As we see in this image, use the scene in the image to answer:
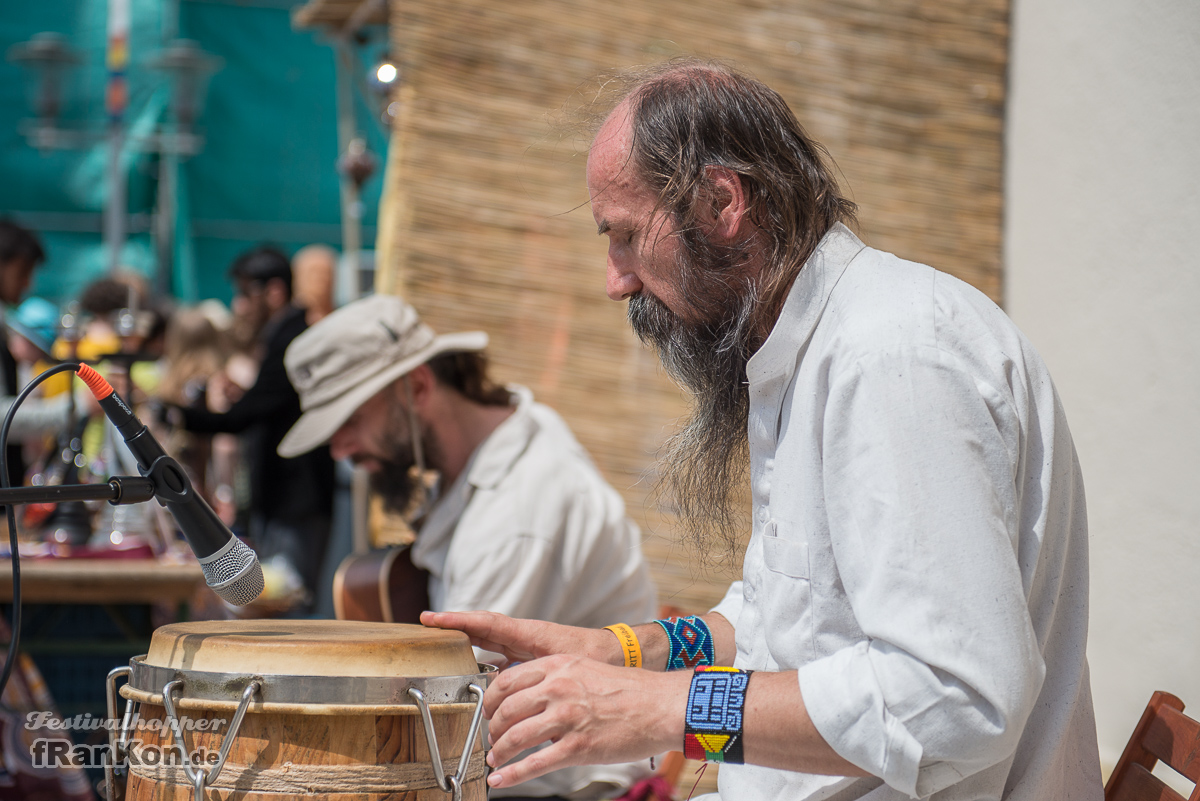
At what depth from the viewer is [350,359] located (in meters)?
2.79

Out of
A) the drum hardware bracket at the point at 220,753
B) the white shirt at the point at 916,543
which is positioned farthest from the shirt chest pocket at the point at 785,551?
the drum hardware bracket at the point at 220,753

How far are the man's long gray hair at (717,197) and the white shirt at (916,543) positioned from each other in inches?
2.5

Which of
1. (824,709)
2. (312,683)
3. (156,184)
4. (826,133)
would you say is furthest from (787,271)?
(156,184)

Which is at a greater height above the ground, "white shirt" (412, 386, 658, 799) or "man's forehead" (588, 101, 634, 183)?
"man's forehead" (588, 101, 634, 183)

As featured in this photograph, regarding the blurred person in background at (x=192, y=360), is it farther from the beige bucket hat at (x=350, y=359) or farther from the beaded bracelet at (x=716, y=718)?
the beaded bracelet at (x=716, y=718)

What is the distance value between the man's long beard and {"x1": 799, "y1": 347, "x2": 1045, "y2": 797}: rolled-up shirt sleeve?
310mm

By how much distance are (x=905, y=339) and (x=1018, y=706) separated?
15.1 inches

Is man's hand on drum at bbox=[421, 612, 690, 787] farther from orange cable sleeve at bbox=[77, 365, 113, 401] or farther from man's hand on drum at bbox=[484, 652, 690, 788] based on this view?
orange cable sleeve at bbox=[77, 365, 113, 401]

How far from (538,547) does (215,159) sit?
25.5ft

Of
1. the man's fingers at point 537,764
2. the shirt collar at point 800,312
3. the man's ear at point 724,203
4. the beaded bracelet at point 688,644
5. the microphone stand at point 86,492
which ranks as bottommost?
the beaded bracelet at point 688,644

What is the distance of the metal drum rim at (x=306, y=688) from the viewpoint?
4.12ft

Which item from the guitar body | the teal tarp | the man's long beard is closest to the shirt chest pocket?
the man's long beard

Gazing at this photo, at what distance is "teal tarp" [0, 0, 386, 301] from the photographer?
899 cm

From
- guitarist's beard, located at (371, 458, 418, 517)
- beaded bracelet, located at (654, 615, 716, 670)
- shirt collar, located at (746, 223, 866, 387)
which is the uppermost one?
shirt collar, located at (746, 223, 866, 387)
